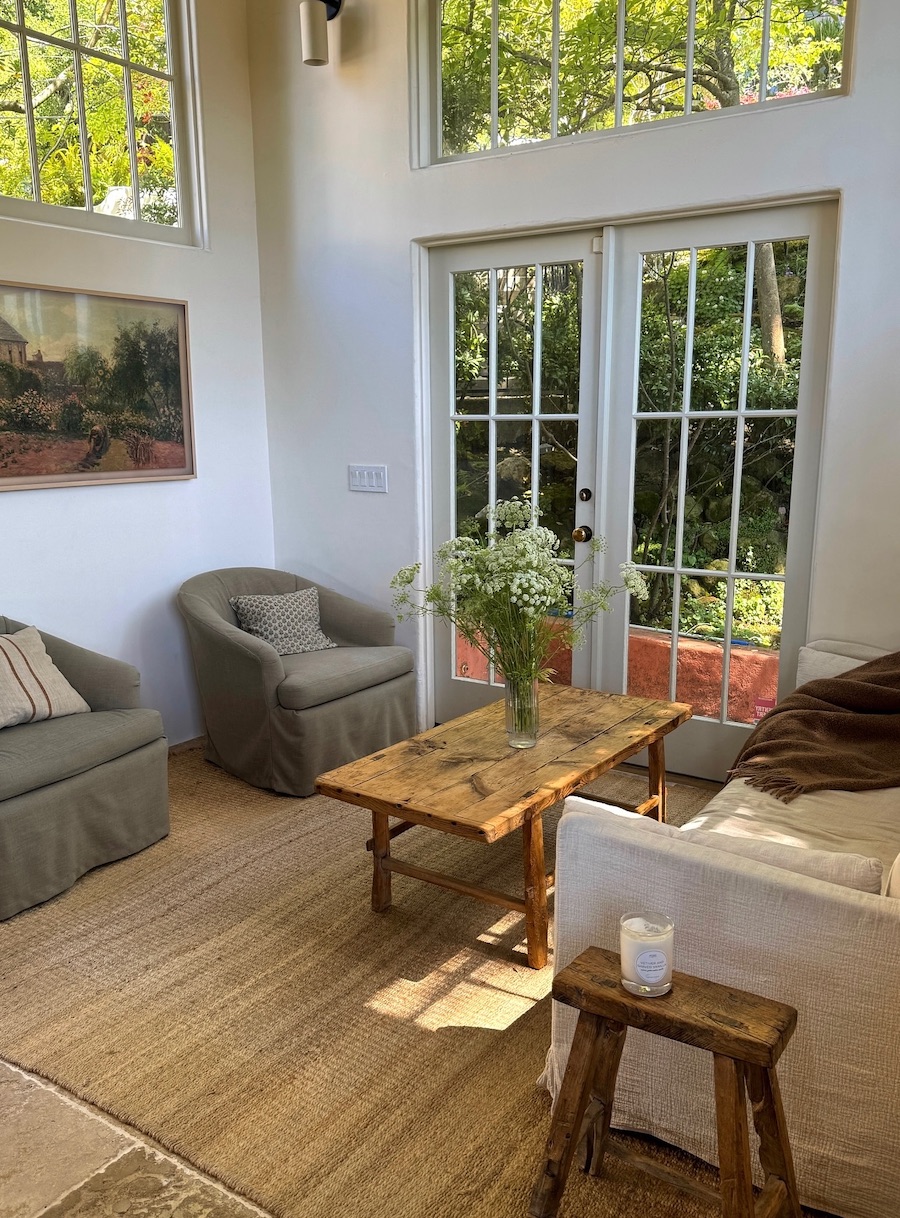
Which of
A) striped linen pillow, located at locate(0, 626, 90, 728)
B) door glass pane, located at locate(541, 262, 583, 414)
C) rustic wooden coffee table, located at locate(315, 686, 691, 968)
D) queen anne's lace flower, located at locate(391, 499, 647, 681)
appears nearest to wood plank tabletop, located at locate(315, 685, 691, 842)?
rustic wooden coffee table, located at locate(315, 686, 691, 968)

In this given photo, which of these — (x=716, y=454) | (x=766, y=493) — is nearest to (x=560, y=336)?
(x=716, y=454)

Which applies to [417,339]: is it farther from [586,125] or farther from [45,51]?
[45,51]

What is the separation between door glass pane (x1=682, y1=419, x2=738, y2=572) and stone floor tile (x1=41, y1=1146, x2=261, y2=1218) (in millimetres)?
2676

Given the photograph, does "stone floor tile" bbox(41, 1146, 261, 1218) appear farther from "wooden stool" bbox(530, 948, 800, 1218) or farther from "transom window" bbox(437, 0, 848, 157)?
"transom window" bbox(437, 0, 848, 157)

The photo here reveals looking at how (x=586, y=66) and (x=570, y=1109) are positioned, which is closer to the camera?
(x=570, y=1109)

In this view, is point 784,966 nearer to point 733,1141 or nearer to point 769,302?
point 733,1141

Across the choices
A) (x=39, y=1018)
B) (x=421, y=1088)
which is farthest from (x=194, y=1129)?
(x=39, y=1018)

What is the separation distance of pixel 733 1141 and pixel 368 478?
3.34 meters

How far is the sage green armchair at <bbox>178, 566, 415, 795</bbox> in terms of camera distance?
3.64 meters

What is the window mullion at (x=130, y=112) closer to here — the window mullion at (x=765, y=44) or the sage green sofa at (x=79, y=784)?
the sage green sofa at (x=79, y=784)

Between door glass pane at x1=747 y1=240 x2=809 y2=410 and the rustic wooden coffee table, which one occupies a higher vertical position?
door glass pane at x1=747 y1=240 x2=809 y2=410

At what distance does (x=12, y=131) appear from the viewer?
3.59 m

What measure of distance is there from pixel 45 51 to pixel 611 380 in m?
2.46

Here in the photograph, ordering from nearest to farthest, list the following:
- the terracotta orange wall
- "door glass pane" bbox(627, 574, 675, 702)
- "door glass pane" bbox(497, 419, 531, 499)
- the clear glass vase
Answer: the clear glass vase → the terracotta orange wall → "door glass pane" bbox(627, 574, 675, 702) → "door glass pane" bbox(497, 419, 531, 499)
